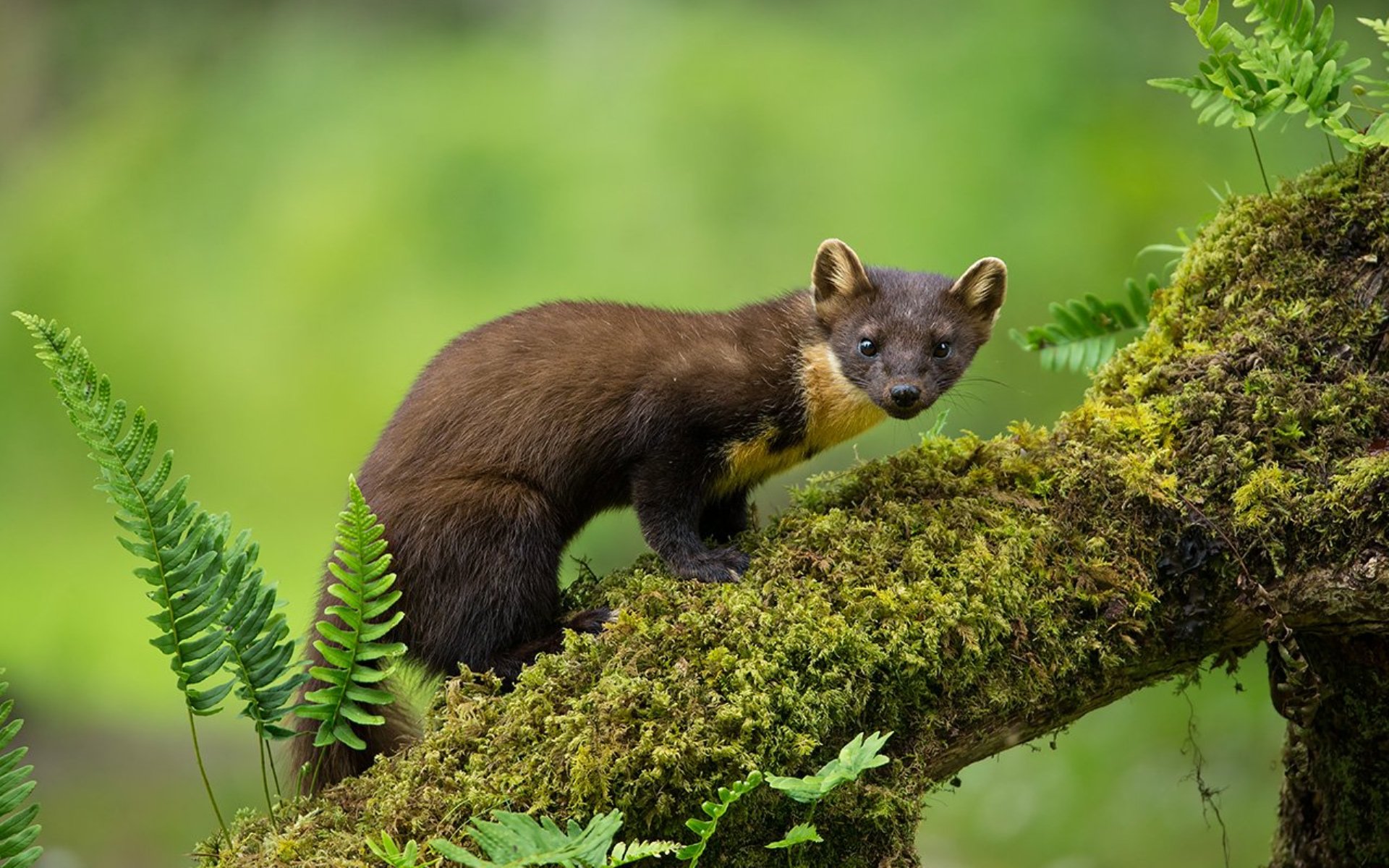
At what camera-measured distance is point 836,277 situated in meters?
4.47

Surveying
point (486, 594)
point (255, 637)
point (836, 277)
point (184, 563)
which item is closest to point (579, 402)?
point (486, 594)

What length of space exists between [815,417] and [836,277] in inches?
19.0

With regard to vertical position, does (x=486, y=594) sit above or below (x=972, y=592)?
above

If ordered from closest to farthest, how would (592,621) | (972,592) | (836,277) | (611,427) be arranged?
(972,592)
(592,621)
(611,427)
(836,277)

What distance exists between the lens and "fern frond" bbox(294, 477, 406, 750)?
3352 millimetres

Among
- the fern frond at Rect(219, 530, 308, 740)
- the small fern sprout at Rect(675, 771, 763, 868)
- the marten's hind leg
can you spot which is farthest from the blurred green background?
the small fern sprout at Rect(675, 771, 763, 868)

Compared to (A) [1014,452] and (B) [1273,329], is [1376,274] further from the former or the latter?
(A) [1014,452]

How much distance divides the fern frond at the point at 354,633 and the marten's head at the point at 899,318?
1.75m

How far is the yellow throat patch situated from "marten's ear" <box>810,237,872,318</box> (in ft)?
0.53

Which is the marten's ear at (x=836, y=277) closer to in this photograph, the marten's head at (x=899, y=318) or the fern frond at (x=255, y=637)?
the marten's head at (x=899, y=318)

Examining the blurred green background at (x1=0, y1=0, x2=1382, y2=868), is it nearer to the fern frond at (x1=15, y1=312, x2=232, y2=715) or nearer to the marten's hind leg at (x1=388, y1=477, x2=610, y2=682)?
the marten's hind leg at (x1=388, y1=477, x2=610, y2=682)

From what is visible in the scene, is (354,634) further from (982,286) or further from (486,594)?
(982,286)

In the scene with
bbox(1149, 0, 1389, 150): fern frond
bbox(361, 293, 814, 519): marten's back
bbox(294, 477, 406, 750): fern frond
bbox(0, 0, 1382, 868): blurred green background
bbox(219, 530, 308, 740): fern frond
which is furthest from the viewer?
bbox(0, 0, 1382, 868): blurred green background

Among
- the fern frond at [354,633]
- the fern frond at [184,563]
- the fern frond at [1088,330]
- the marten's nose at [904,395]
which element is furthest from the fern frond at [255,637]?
the fern frond at [1088,330]
